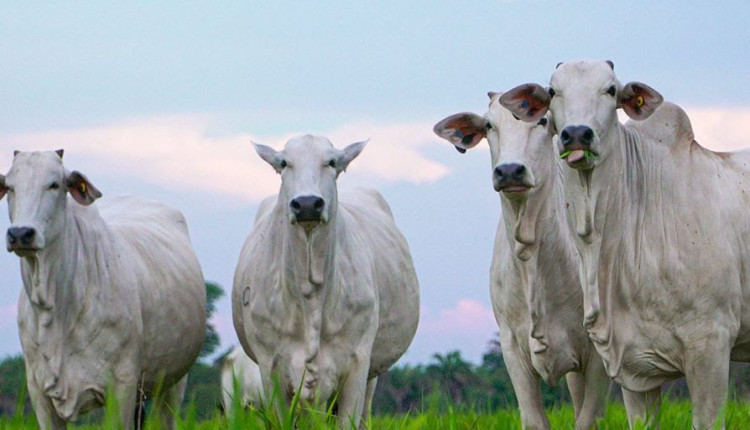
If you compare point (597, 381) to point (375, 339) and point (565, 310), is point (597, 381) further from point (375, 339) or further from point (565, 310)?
point (375, 339)

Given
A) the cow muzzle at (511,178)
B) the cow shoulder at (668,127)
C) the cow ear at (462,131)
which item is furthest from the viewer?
the cow ear at (462,131)

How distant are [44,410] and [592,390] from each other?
11.9ft

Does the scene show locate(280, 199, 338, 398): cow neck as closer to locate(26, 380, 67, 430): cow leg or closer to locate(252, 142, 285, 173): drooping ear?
locate(252, 142, 285, 173): drooping ear

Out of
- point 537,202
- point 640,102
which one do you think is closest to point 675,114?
point 640,102

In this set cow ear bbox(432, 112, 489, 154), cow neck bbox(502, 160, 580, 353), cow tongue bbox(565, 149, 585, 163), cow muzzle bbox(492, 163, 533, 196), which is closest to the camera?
cow tongue bbox(565, 149, 585, 163)

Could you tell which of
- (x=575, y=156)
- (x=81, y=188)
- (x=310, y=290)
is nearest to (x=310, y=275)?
(x=310, y=290)

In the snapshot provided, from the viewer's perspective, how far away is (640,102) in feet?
24.0

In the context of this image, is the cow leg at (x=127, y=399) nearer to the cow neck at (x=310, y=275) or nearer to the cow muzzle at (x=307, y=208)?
the cow neck at (x=310, y=275)

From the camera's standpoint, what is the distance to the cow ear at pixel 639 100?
7.25 metres

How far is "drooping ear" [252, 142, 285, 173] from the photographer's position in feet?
27.3

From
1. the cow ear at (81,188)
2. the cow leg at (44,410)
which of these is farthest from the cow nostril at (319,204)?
the cow leg at (44,410)

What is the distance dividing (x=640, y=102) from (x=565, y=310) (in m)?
1.43

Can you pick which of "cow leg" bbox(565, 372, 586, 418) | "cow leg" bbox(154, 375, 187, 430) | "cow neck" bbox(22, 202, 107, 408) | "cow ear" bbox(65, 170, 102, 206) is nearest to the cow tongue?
"cow leg" bbox(565, 372, 586, 418)

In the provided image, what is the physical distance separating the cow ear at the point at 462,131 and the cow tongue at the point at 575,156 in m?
1.23
